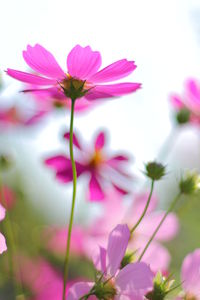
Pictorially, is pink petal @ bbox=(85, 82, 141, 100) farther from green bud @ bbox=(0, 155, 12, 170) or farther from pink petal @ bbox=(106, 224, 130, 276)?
green bud @ bbox=(0, 155, 12, 170)

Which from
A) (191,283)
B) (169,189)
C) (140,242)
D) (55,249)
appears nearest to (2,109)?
(55,249)

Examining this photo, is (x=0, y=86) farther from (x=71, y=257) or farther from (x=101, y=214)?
(x=71, y=257)

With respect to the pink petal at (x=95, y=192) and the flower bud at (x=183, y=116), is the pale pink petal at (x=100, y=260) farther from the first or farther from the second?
the flower bud at (x=183, y=116)

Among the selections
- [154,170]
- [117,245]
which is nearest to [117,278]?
[117,245]

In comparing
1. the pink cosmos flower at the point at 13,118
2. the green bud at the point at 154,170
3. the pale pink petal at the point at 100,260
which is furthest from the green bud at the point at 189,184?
the pink cosmos flower at the point at 13,118

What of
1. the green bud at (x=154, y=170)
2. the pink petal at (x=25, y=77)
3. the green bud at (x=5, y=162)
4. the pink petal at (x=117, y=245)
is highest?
the pink petal at (x=25, y=77)

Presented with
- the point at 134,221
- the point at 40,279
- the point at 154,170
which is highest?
the point at 154,170

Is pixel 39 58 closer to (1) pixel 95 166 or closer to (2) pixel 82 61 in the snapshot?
(2) pixel 82 61
